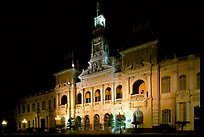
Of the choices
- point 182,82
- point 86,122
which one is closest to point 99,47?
point 86,122

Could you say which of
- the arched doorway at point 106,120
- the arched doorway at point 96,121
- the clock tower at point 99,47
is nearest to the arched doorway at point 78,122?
the arched doorway at point 96,121

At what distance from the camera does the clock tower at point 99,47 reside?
42.3 metres

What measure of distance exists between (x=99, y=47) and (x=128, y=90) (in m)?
9.03

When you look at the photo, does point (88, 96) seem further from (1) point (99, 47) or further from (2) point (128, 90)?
(2) point (128, 90)

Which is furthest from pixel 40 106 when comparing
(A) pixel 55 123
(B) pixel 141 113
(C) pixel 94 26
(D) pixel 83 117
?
(B) pixel 141 113

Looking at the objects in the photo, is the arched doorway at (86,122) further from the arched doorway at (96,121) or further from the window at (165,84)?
the window at (165,84)

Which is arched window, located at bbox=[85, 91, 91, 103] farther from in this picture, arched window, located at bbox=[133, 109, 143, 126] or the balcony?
arched window, located at bbox=[133, 109, 143, 126]

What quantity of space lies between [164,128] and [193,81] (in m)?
6.24

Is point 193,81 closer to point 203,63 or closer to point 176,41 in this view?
point 176,41

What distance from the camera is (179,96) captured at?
104 feet

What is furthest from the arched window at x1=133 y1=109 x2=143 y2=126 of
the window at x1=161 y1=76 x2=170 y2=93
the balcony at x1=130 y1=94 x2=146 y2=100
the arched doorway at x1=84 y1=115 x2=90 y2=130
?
the arched doorway at x1=84 y1=115 x2=90 y2=130

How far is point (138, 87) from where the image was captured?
38.4m

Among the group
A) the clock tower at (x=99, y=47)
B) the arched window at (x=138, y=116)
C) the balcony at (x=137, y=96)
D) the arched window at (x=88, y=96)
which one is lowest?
the arched window at (x=138, y=116)

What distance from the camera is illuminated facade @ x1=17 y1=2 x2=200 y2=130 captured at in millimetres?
31438
